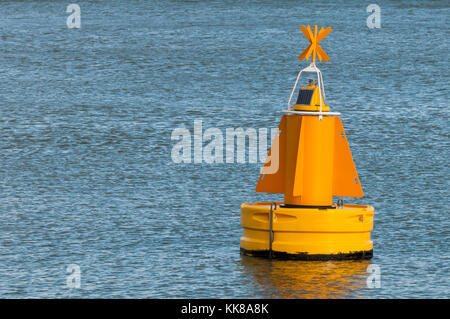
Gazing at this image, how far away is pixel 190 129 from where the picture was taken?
7000 centimetres

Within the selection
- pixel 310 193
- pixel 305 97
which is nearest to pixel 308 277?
pixel 310 193

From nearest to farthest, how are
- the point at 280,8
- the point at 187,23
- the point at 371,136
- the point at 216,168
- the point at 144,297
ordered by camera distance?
1. the point at 144,297
2. the point at 216,168
3. the point at 371,136
4. the point at 187,23
5. the point at 280,8

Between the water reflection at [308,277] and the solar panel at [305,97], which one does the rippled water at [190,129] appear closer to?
the water reflection at [308,277]

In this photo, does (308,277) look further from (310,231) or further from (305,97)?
(305,97)

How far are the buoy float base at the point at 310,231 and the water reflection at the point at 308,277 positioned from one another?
0.24m

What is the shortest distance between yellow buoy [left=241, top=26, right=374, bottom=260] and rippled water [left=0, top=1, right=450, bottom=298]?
1.82 feet

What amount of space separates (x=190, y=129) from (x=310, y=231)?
40353 mm

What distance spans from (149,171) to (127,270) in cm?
2313

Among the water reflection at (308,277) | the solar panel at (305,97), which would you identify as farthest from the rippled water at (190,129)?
the solar panel at (305,97)

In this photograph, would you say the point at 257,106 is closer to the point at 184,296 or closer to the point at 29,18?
the point at 184,296

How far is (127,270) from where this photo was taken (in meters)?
31.9

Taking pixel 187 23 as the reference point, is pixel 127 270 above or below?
below

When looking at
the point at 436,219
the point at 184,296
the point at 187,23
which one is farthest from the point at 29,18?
the point at 184,296

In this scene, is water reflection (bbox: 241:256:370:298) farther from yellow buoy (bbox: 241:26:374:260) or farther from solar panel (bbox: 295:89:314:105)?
solar panel (bbox: 295:89:314:105)
